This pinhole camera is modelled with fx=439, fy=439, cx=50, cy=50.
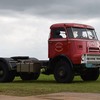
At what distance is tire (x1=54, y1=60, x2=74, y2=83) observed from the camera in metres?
22.4

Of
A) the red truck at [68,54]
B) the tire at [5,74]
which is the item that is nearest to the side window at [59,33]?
the red truck at [68,54]

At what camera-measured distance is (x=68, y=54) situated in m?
22.6

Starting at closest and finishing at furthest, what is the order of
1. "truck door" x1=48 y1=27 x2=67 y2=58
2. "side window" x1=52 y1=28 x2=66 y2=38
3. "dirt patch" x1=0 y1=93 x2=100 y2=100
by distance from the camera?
"dirt patch" x1=0 y1=93 x2=100 y2=100
"truck door" x1=48 y1=27 x2=67 y2=58
"side window" x1=52 y1=28 x2=66 y2=38

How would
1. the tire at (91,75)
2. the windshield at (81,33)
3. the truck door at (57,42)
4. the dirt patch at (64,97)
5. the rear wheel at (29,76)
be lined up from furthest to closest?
the rear wheel at (29,76)
the tire at (91,75)
the windshield at (81,33)
the truck door at (57,42)
the dirt patch at (64,97)

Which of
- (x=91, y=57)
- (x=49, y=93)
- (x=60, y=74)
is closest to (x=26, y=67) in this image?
(x=60, y=74)

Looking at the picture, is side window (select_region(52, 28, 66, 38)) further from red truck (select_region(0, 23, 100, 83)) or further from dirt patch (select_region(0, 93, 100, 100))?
dirt patch (select_region(0, 93, 100, 100))

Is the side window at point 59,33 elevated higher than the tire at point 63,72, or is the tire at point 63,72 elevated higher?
the side window at point 59,33

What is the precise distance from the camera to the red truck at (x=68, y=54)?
22.4 meters

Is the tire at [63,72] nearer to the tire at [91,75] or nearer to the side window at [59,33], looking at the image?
the side window at [59,33]

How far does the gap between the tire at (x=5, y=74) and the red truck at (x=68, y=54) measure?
23cm

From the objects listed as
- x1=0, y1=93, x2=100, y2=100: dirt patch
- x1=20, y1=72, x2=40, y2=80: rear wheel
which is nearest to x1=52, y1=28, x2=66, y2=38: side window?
x1=20, y1=72, x2=40, y2=80: rear wheel

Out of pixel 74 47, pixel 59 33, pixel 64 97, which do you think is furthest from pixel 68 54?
pixel 64 97

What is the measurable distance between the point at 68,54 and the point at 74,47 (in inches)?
19.0

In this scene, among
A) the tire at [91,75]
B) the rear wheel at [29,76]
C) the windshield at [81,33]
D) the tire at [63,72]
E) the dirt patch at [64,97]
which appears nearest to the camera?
the dirt patch at [64,97]
